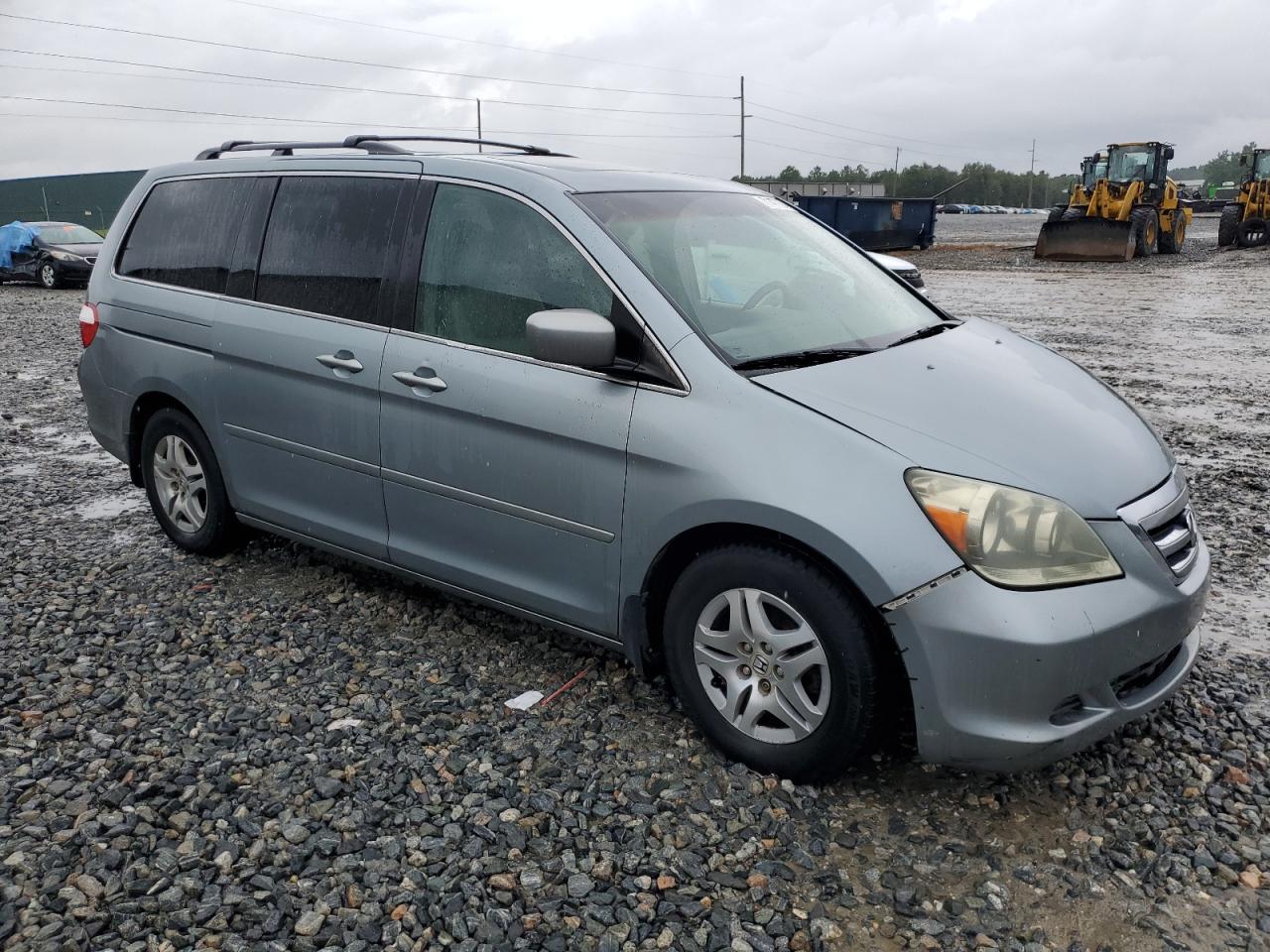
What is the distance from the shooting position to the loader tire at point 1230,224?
30203mm

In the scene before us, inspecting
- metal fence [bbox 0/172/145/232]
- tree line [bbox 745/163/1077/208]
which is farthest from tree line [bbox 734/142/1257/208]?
metal fence [bbox 0/172/145/232]

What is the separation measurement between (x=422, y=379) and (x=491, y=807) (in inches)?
59.8

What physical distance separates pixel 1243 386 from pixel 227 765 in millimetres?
9327

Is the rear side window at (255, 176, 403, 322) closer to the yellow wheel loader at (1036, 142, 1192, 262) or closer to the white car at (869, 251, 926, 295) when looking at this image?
the white car at (869, 251, 926, 295)

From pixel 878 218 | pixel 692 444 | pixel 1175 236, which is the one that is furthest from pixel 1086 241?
pixel 692 444

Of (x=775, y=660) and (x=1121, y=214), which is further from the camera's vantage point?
(x=1121, y=214)

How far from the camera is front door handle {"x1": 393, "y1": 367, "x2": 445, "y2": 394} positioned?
12.2ft

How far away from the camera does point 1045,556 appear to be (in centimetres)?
276

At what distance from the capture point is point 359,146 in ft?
14.6

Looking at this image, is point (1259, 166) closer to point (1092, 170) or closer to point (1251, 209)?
point (1251, 209)

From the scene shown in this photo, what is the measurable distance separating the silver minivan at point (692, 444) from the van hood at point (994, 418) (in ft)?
0.04

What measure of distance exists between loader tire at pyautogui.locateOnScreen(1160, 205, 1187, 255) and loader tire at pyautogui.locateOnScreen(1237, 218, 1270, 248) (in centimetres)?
186

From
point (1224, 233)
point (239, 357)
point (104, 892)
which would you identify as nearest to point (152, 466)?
point (239, 357)

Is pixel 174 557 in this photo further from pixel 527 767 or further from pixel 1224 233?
pixel 1224 233
